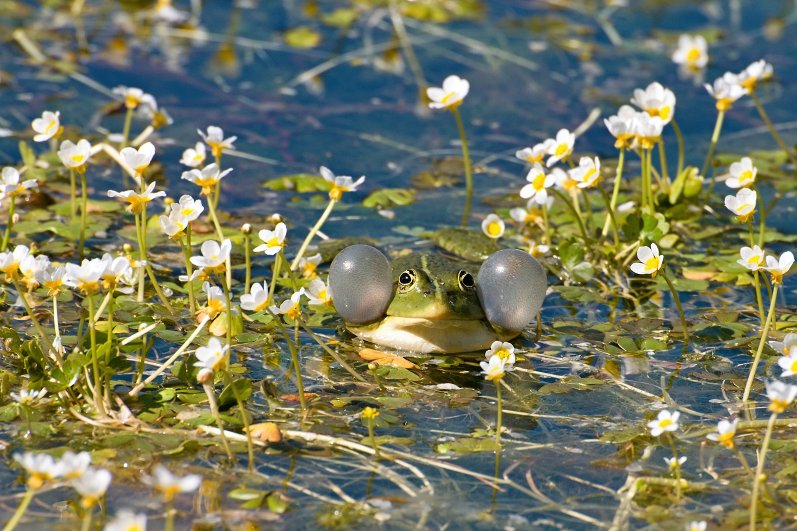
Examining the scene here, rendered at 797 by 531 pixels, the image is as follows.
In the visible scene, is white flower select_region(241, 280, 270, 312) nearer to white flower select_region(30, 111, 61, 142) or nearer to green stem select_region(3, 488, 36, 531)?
green stem select_region(3, 488, 36, 531)

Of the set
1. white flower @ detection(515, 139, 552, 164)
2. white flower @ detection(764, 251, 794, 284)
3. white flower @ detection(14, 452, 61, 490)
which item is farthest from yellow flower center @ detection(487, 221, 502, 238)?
white flower @ detection(14, 452, 61, 490)

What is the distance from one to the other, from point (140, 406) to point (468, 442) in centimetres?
84

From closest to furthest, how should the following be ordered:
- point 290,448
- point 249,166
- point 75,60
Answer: point 290,448, point 249,166, point 75,60

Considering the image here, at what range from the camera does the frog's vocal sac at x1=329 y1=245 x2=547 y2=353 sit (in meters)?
3.15

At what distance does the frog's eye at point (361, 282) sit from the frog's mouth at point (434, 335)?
62 mm

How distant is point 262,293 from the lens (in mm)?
2719

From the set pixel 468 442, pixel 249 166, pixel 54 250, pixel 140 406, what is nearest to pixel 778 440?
pixel 468 442

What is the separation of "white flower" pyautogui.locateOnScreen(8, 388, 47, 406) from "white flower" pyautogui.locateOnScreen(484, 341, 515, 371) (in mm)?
1096

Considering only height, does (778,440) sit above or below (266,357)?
above

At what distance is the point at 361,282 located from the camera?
3.18 metres

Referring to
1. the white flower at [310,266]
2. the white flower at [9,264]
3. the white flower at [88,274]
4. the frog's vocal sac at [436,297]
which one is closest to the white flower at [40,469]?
the white flower at [88,274]

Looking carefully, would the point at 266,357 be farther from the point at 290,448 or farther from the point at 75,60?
the point at 75,60

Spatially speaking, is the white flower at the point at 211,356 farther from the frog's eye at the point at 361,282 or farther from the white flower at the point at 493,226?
the white flower at the point at 493,226

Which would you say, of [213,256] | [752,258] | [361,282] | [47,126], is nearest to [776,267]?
[752,258]
